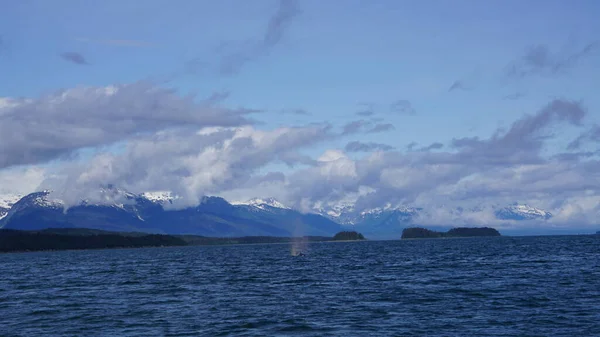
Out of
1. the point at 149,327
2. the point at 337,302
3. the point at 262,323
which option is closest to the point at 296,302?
the point at 337,302

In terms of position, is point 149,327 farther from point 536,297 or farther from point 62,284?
point 62,284

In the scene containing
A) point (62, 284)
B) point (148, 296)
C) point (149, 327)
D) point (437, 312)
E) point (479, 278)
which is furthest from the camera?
point (62, 284)

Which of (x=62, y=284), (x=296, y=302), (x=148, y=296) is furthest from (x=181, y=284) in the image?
(x=296, y=302)

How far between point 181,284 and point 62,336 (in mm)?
42803

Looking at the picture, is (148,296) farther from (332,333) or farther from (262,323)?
(332,333)

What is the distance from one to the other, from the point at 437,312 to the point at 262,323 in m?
16.8

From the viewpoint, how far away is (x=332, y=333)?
177 ft

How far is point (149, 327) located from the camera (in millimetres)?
58625

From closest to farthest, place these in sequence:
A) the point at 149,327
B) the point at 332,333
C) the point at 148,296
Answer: the point at 332,333, the point at 149,327, the point at 148,296

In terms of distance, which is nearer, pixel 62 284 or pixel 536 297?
pixel 536 297

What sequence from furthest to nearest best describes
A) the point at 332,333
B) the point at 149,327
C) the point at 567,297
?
the point at 567,297, the point at 149,327, the point at 332,333

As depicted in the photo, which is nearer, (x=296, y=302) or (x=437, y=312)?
(x=437, y=312)

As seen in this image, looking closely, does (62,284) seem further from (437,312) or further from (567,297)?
(567,297)

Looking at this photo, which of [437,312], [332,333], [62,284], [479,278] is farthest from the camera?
[62,284]
